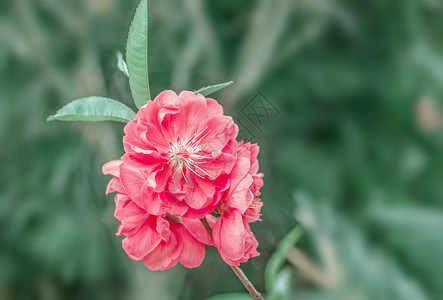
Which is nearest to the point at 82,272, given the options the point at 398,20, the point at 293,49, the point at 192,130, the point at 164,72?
the point at 164,72

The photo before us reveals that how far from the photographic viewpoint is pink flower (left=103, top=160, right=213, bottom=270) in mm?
219

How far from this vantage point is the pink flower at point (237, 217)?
0.21m

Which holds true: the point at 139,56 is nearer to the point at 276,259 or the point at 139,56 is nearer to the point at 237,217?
the point at 237,217

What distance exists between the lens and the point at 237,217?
0.71 feet

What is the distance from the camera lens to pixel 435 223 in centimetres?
90

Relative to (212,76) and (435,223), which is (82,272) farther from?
(435,223)

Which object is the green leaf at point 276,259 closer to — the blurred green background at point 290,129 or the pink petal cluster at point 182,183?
the pink petal cluster at point 182,183

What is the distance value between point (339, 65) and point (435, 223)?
0.43m

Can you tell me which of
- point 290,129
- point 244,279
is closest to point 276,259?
point 244,279

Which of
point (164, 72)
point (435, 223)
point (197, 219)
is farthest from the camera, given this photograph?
point (435, 223)

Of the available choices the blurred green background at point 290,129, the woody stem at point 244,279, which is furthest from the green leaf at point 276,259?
the blurred green background at point 290,129

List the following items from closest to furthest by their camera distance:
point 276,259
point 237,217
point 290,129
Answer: point 237,217
point 276,259
point 290,129

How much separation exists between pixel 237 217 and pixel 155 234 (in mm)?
48

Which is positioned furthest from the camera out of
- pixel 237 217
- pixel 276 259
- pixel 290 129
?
pixel 290 129
